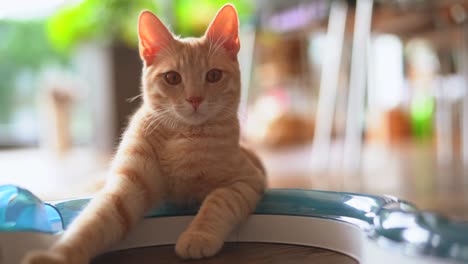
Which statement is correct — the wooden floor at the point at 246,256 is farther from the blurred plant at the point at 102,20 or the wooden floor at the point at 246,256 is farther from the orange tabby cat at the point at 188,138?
the blurred plant at the point at 102,20

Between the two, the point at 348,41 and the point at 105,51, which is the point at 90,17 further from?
the point at 348,41

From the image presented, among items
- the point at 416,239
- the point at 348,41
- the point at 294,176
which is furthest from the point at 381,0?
the point at 416,239

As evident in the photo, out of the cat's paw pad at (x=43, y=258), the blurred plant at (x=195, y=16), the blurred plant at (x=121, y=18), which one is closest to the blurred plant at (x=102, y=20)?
the blurred plant at (x=121, y=18)

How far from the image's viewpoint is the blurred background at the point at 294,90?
234 centimetres

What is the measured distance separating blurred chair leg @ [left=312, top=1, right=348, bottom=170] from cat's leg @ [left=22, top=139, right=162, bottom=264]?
4.94ft

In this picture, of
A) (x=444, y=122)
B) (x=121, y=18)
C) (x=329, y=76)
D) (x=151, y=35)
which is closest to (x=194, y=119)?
(x=151, y=35)

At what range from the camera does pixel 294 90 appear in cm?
468

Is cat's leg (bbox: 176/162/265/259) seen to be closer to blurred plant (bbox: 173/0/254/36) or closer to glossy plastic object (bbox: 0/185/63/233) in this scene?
glossy plastic object (bbox: 0/185/63/233)

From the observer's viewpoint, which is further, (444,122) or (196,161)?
(444,122)

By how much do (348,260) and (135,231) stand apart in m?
0.35

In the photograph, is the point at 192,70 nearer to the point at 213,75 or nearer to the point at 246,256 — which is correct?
the point at 213,75

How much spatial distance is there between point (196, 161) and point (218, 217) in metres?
0.12

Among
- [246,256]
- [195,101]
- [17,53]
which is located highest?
[17,53]

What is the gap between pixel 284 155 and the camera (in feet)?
11.5
